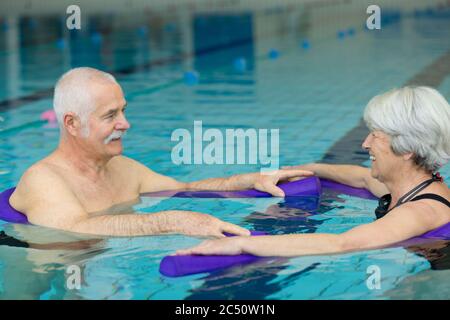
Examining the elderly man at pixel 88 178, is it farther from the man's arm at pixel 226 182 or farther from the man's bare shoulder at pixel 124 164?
the man's arm at pixel 226 182

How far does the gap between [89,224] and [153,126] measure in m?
3.29

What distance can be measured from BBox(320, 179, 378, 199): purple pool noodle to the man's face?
120 cm

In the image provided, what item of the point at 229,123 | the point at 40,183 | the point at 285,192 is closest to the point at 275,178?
the point at 285,192

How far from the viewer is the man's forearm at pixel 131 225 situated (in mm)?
3494

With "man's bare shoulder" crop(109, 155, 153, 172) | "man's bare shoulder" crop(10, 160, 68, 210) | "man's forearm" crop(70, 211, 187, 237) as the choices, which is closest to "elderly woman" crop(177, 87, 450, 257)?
"man's forearm" crop(70, 211, 187, 237)

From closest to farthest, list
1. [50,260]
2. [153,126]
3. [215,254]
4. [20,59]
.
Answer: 1. [215,254]
2. [50,260]
3. [153,126]
4. [20,59]

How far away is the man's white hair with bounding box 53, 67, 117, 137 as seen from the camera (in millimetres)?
3697

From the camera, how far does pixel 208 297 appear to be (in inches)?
117

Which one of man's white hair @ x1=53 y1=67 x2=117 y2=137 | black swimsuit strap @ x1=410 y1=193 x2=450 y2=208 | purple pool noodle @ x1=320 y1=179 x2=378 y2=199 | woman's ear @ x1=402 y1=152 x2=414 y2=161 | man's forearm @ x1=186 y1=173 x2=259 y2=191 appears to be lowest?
purple pool noodle @ x1=320 y1=179 x2=378 y2=199

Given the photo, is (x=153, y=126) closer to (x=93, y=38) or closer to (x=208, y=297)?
(x=208, y=297)

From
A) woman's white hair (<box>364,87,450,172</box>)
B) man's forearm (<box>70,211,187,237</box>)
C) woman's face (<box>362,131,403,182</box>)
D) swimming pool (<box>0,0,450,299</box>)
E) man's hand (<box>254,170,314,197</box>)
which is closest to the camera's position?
swimming pool (<box>0,0,450,299</box>)

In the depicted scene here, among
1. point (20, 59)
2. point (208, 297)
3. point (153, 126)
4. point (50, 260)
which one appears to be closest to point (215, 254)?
point (208, 297)

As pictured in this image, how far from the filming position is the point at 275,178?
14.3 feet

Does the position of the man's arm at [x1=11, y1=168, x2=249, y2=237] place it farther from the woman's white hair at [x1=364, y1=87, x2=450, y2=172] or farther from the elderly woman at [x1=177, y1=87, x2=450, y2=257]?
the woman's white hair at [x1=364, y1=87, x2=450, y2=172]
